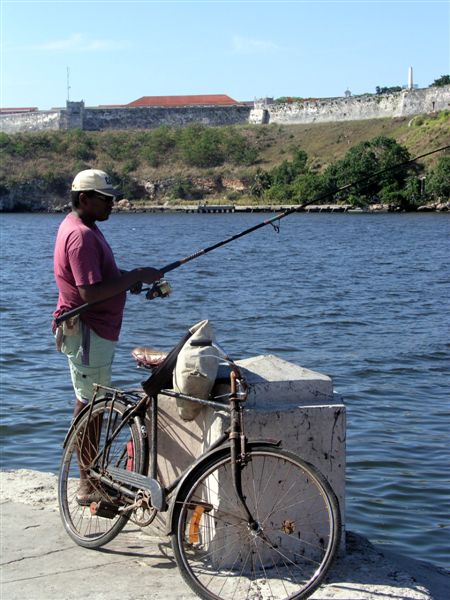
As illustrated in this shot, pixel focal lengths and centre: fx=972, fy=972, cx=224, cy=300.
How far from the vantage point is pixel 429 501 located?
816cm

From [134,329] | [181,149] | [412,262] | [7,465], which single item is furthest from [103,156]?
[7,465]

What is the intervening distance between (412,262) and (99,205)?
35360mm

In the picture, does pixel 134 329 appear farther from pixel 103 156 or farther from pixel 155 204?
pixel 103 156

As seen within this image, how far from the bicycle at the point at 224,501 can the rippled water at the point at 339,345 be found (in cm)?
252

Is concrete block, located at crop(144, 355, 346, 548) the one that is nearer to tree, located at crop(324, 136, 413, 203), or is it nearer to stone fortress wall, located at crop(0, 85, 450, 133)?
tree, located at crop(324, 136, 413, 203)

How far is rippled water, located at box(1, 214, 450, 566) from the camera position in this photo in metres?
8.51

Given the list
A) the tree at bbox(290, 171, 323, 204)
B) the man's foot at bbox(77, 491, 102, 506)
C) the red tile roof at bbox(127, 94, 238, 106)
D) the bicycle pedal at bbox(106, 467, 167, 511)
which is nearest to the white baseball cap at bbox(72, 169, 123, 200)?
the bicycle pedal at bbox(106, 467, 167, 511)

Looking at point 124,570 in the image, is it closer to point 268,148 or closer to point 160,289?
point 160,289

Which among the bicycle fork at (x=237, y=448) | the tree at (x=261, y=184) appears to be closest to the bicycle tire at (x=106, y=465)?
the bicycle fork at (x=237, y=448)

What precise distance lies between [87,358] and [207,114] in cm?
16221

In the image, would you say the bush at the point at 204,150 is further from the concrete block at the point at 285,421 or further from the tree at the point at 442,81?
the concrete block at the point at 285,421

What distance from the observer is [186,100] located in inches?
6914

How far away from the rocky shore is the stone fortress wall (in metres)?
133

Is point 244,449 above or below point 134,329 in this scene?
above
